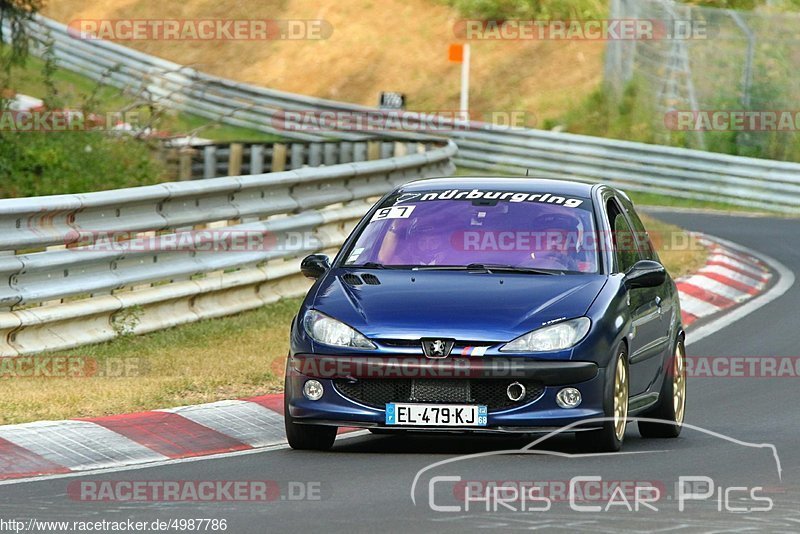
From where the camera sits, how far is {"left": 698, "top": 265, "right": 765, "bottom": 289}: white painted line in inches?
724

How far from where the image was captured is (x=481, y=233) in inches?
390

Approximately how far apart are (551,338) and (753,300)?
29.0 ft

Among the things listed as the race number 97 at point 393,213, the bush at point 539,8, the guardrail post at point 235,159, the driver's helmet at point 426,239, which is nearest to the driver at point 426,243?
the driver's helmet at point 426,239

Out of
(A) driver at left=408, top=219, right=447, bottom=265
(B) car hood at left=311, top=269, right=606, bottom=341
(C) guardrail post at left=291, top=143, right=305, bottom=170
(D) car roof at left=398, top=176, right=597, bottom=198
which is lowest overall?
(C) guardrail post at left=291, top=143, right=305, bottom=170

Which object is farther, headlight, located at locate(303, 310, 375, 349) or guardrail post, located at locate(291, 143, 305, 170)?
guardrail post, located at locate(291, 143, 305, 170)

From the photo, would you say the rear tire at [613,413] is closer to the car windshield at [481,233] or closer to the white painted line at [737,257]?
the car windshield at [481,233]

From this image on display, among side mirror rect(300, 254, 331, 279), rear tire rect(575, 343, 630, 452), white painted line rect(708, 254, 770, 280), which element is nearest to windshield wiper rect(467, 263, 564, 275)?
rear tire rect(575, 343, 630, 452)

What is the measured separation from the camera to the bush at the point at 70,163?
2088cm

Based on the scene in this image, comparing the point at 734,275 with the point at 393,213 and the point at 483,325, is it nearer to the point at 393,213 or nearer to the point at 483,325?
the point at 393,213

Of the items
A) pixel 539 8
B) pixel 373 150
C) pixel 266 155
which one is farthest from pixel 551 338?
pixel 539 8

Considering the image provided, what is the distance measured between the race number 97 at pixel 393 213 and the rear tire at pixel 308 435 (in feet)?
4.57

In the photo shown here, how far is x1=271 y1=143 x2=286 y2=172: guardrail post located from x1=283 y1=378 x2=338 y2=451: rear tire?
62.1 feet

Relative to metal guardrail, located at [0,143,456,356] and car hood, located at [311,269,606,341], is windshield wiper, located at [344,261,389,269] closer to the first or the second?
car hood, located at [311,269,606,341]

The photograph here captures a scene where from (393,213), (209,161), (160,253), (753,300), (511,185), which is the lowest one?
(753,300)
